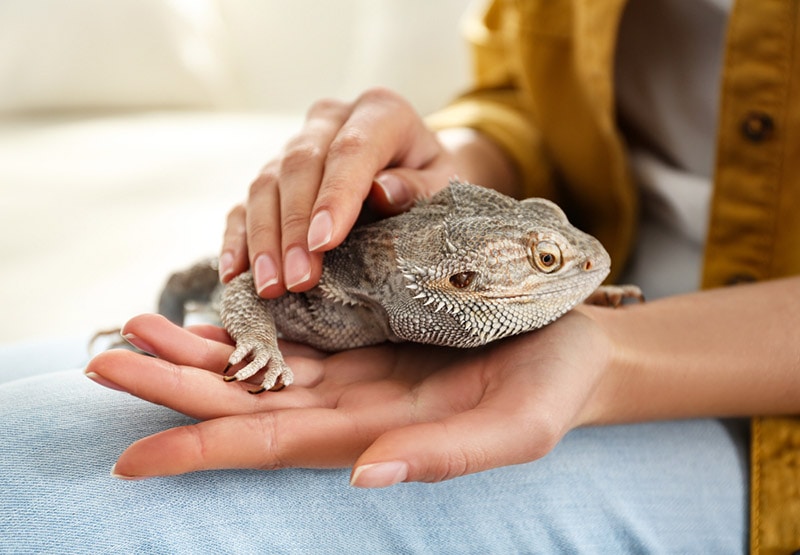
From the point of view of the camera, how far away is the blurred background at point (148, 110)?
6.88 feet

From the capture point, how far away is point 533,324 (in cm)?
112

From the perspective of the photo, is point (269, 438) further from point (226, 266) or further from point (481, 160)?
point (481, 160)

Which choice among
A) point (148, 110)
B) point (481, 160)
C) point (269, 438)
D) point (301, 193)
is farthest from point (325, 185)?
point (148, 110)

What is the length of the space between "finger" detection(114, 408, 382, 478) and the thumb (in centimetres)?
12

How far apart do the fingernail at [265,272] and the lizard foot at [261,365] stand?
4.6 inches

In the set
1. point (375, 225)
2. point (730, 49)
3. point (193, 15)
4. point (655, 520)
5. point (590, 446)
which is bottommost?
point (655, 520)

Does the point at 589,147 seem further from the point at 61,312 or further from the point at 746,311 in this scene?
the point at 61,312

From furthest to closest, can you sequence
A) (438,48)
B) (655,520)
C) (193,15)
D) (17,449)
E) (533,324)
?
(438,48)
(193,15)
(655,520)
(533,324)
(17,449)

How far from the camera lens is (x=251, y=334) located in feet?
3.76

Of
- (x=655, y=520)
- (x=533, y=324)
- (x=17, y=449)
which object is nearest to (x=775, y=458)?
(x=655, y=520)

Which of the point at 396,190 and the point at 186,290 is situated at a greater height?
the point at 396,190

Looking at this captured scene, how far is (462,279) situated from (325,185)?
266 mm

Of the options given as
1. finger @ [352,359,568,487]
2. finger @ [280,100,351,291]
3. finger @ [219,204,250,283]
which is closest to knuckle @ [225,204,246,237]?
finger @ [219,204,250,283]

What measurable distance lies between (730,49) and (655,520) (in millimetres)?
925
